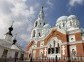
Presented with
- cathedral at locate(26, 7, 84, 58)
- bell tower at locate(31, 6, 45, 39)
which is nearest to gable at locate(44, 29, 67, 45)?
cathedral at locate(26, 7, 84, 58)

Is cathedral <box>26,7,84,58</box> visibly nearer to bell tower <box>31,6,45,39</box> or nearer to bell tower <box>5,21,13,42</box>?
bell tower <box>31,6,45,39</box>

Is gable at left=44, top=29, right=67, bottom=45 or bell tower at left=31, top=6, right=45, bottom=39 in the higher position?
bell tower at left=31, top=6, right=45, bottom=39

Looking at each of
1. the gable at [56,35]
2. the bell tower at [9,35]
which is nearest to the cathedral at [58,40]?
the gable at [56,35]

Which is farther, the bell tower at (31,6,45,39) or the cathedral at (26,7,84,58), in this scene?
the bell tower at (31,6,45,39)

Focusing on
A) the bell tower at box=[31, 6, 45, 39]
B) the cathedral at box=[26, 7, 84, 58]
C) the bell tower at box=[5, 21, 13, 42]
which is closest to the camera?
the cathedral at box=[26, 7, 84, 58]

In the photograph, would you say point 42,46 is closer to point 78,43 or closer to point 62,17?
point 78,43

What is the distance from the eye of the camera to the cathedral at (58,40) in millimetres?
29911

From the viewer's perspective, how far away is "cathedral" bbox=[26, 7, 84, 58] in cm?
2991

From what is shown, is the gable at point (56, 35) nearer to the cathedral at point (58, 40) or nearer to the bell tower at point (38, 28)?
the cathedral at point (58, 40)

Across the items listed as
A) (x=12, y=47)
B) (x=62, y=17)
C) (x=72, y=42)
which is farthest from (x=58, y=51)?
(x=62, y=17)

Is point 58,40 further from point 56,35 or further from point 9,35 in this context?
point 9,35

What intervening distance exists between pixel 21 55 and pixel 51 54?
29.0 ft

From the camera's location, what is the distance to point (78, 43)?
29344 mm

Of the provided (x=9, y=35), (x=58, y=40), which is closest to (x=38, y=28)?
(x=9, y=35)
